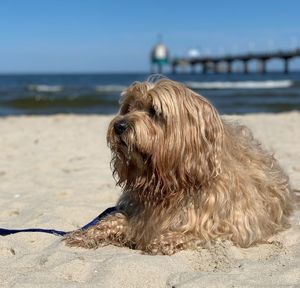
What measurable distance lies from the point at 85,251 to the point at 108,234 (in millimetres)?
260

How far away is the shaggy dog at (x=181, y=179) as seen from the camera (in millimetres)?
3779

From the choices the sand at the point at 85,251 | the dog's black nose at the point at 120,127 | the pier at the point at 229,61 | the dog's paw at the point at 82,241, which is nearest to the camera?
the sand at the point at 85,251

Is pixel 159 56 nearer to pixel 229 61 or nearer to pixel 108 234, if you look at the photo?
pixel 229 61

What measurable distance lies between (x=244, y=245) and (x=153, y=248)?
2.19 ft

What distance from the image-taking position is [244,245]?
13.8 feet

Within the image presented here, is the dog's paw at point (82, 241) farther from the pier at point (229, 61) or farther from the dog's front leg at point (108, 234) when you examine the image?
the pier at point (229, 61)

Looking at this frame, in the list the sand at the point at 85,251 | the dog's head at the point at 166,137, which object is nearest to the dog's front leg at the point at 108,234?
the sand at the point at 85,251

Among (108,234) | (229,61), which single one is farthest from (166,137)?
(229,61)

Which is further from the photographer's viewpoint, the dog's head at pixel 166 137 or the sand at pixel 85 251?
the dog's head at pixel 166 137

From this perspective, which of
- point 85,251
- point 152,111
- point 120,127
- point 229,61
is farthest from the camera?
point 229,61

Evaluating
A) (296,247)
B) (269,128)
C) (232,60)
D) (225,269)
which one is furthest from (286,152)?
(232,60)

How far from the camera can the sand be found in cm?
356

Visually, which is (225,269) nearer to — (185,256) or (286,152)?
(185,256)

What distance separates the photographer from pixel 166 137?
3775 mm
